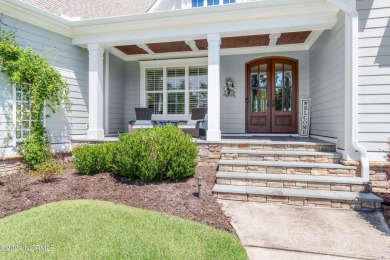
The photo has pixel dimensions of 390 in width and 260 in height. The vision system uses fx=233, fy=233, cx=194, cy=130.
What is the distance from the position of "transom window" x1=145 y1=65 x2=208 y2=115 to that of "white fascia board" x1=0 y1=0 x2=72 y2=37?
9.60 ft

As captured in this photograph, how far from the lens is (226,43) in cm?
660

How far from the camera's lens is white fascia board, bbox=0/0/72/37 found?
15.1 ft

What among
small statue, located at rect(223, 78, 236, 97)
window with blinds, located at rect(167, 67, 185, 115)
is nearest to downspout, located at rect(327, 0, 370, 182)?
small statue, located at rect(223, 78, 236, 97)

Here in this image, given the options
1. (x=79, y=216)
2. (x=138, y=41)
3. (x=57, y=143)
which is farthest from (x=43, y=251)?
(x=138, y=41)

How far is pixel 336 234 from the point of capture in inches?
109

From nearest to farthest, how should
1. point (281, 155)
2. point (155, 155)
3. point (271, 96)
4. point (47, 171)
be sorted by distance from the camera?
point (155, 155) < point (47, 171) < point (281, 155) < point (271, 96)

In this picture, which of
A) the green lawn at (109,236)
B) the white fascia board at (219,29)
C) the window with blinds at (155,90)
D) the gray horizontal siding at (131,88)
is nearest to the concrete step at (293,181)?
the green lawn at (109,236)

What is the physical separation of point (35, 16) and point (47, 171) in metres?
3.36

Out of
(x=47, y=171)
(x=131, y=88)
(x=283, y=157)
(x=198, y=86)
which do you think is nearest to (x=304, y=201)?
(x=283, y=157)

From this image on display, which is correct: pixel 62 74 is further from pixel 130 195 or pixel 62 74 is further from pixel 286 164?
pixel 286 164

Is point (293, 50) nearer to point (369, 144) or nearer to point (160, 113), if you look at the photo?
point (369, 144)

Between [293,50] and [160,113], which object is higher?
[293,50]

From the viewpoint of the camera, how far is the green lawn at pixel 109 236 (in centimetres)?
220

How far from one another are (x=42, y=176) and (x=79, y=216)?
208cm
